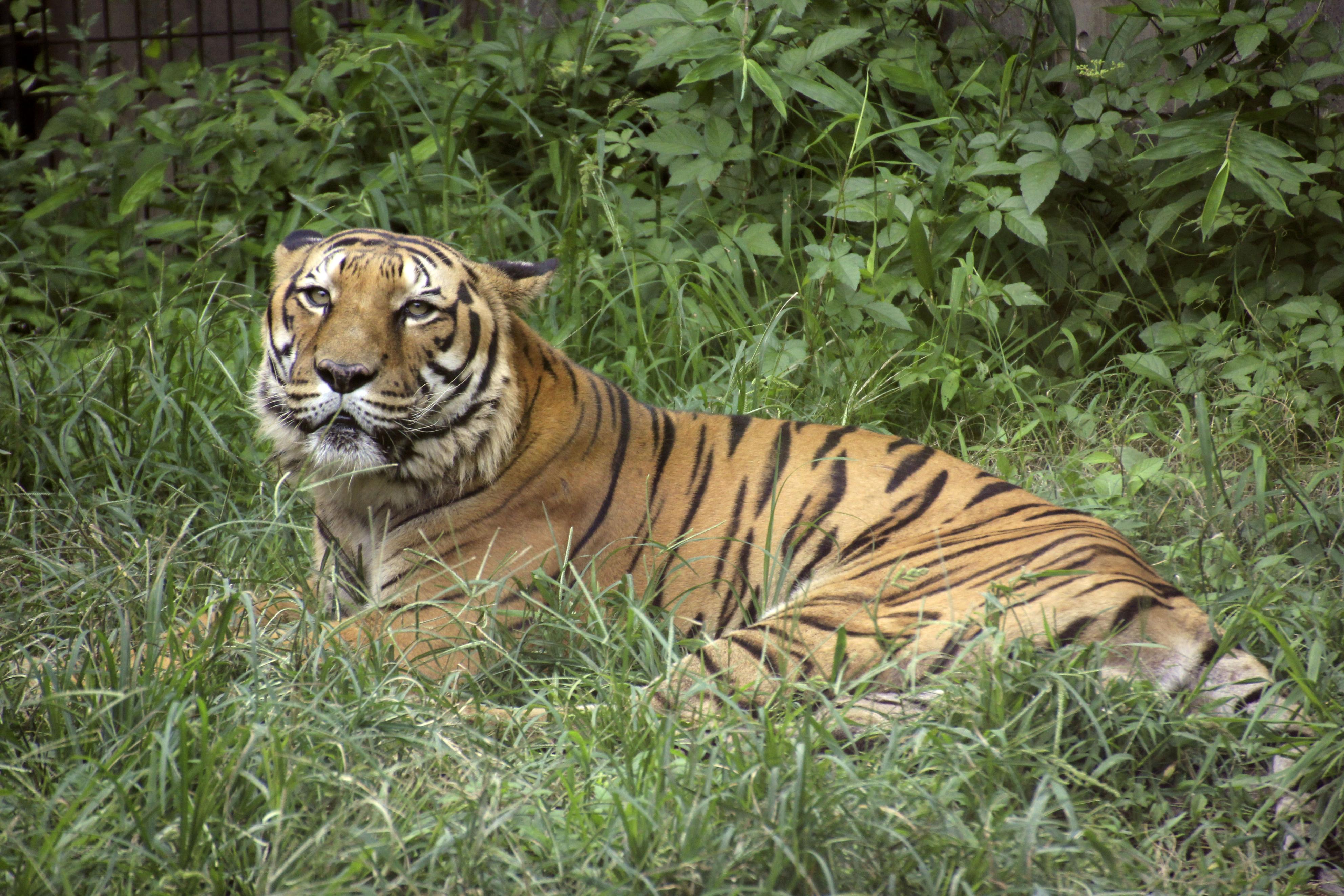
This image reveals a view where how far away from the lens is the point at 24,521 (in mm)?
3057

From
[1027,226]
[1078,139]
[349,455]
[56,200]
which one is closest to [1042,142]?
[1078,139]

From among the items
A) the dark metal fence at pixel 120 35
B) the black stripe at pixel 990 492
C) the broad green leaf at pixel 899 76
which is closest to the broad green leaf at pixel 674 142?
the broad green leaf at pixel 899 76

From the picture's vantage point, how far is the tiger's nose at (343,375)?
2545mm

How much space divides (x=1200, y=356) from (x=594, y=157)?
2.23m

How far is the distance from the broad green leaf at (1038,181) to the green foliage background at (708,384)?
0.03 meters

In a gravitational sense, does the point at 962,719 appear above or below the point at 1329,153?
below

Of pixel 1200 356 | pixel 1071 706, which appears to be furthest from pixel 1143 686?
pixel 1200 356

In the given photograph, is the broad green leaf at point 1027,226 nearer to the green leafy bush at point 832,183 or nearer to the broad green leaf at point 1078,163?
the green leafy bush at point 832,183

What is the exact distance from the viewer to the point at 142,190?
4.70 metres

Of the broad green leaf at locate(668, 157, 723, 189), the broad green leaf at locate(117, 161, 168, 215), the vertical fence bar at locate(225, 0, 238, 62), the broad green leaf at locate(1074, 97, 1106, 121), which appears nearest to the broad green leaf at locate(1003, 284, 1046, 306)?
the broad green leaf at locate(1074, 97, 1106, 121)

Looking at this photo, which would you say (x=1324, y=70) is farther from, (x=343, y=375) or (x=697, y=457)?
(x=343, y=375)

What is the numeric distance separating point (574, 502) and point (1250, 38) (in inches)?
108

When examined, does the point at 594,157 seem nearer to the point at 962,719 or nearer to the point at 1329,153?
the point at 1329,153

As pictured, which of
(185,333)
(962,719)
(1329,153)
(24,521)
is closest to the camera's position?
(962,719)
